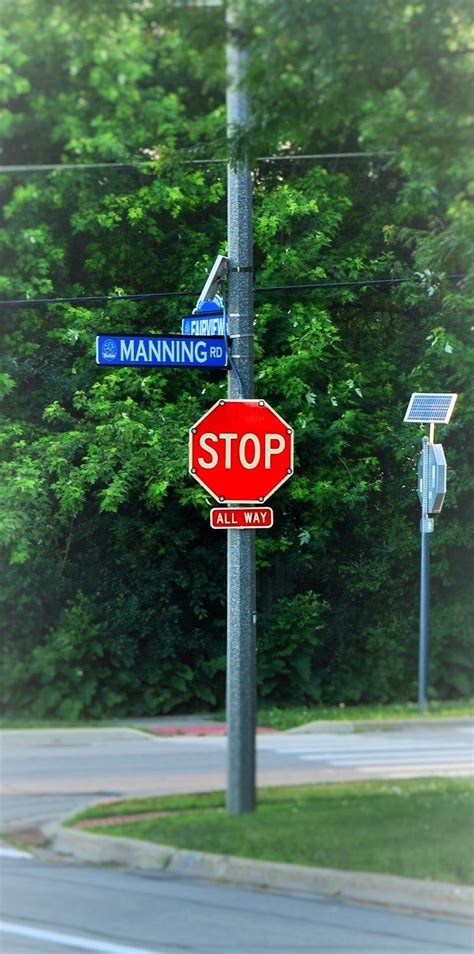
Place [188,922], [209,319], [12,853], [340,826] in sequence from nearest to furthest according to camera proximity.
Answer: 1. [188,922]
2. [340,826]
3. [12,853]
4. [209,319]

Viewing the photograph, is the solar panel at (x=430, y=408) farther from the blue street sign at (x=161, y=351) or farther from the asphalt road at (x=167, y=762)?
the blue street sign at (x=161, y=351)

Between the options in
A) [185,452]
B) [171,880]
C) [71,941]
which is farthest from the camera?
[185,452]

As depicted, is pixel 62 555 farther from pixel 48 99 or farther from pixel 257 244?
pixel 48 99

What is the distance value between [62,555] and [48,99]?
576cm

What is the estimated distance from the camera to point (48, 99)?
6059mm

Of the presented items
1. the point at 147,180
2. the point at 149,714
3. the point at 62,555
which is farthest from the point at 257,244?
the point at 149,714

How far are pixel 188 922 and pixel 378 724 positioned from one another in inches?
140

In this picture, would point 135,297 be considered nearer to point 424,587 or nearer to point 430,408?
point 430,408

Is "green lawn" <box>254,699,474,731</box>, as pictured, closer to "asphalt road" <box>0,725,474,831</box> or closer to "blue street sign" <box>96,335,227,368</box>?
"asphalt road" <box>0,725,474,831</box>

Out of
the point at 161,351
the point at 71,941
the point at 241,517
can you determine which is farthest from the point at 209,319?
the point at 71,941

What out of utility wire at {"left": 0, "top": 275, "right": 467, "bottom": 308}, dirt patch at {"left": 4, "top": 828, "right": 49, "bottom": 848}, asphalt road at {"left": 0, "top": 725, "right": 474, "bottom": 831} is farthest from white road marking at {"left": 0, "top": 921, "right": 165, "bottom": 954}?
utility wire at {"left": 0, "top": 275, "right": 467, "bottom": 308}

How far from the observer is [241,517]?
7945mm

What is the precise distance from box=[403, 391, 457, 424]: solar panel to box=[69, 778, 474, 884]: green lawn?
3.37 meters

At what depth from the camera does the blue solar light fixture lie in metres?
9.69
